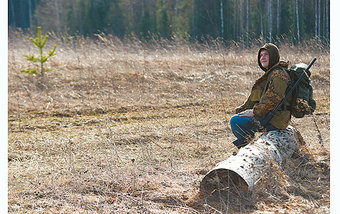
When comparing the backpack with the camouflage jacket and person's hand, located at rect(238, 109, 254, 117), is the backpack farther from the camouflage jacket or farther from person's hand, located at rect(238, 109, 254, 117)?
person's hand, located at rect(238, 109, 254, 117)

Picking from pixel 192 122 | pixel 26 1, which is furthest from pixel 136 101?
pixel 26 1

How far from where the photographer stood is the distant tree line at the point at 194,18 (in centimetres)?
1523

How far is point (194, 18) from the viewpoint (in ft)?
68.0

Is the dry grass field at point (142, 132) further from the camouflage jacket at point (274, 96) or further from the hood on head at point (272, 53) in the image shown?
the hood on head at point (272, 53)

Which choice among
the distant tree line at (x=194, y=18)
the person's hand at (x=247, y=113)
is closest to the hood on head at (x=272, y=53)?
the person's hand at (x=247, y=113)

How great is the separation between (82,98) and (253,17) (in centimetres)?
936

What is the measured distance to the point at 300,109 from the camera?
429 cm

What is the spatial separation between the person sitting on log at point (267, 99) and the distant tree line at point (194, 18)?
7.42m

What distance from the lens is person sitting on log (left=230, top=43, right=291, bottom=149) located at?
4.26 metres

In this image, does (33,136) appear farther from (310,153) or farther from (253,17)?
(253,17)

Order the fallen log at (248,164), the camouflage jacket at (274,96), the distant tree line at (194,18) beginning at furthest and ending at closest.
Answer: the distant tree line at (194,18)
the camouflage jacket at (274,96)
the fallen log at (248,164)

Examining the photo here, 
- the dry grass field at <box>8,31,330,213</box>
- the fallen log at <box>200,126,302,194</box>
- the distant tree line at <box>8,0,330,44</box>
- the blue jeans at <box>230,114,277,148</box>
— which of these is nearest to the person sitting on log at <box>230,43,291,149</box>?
the blue jeans at <box>230,114,277,148</box>

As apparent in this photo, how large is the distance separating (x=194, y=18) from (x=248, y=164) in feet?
58.2

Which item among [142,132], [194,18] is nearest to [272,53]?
[142,132]
